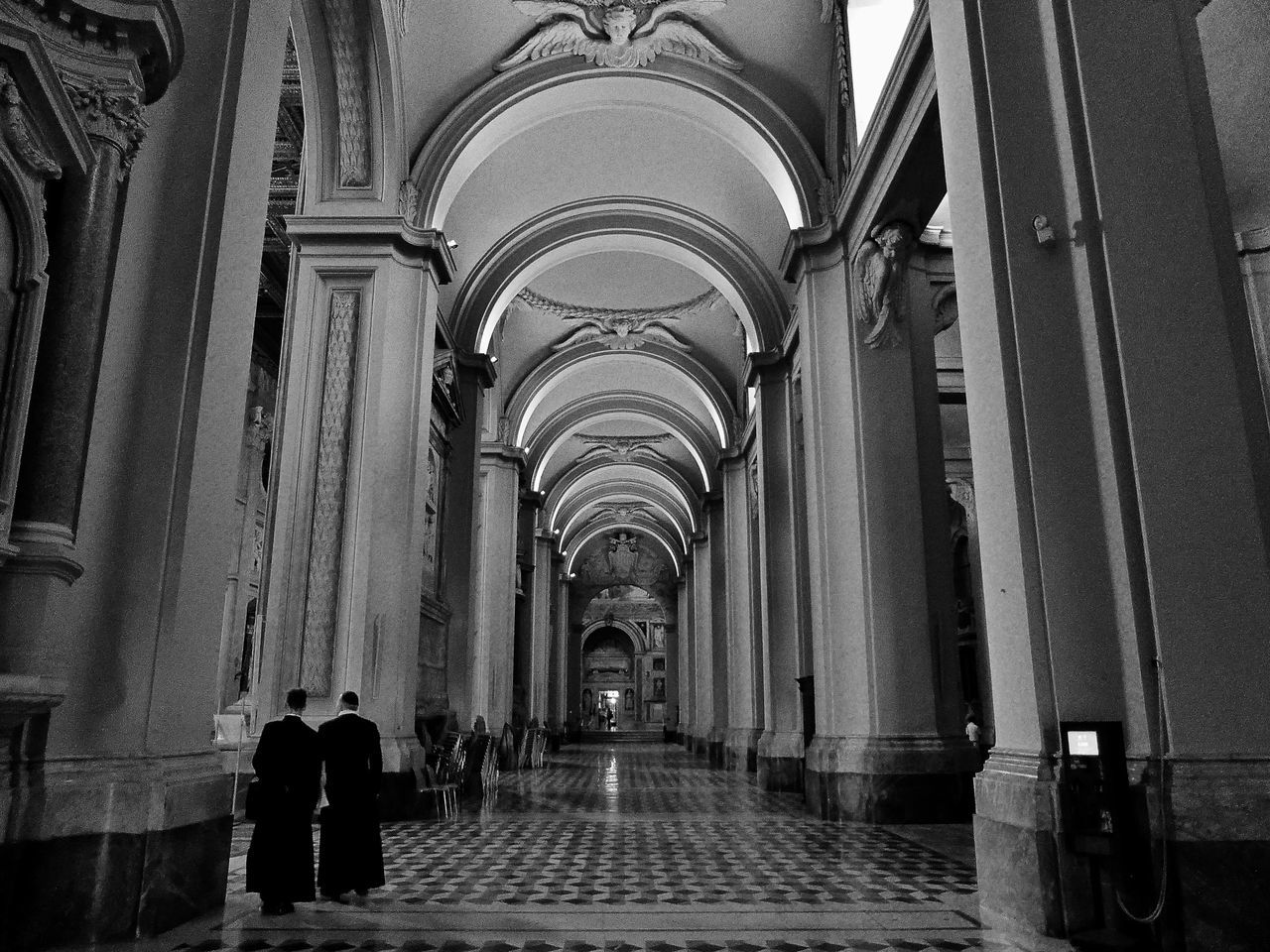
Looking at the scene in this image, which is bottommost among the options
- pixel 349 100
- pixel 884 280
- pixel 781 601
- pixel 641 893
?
pixel 641 893

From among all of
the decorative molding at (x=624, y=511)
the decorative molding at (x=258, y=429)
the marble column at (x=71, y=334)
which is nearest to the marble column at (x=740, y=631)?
the decorative molding at (x=258, y=429)

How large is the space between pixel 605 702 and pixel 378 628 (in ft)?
119

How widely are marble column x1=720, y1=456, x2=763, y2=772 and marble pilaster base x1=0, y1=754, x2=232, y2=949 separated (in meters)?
10.6

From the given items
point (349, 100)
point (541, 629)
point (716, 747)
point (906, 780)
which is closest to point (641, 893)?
point (906, 780)

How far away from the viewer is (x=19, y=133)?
335cm

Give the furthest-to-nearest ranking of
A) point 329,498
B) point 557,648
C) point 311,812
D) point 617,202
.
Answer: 1. point 557,648
2. point 617,202
3. point 329,498
4. point 311,812

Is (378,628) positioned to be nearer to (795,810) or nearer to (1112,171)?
(795,810)

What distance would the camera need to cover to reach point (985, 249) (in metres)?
4.65

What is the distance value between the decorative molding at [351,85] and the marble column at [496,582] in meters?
8.08

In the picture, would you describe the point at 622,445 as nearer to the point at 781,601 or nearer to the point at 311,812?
the point at 781,601

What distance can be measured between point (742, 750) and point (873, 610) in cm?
790

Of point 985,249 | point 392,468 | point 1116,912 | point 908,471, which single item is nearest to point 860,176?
point 908,471

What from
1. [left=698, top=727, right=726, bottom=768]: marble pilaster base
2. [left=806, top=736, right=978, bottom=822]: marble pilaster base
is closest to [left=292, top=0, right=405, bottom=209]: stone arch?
[left=806, top=736, right=978, bottom=822]: marble pilaster base

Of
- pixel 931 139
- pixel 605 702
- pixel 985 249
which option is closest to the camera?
pixel 985 249
